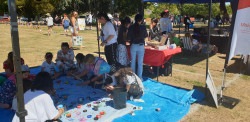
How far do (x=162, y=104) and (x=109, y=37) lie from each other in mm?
2031

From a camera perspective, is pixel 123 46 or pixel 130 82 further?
pixel 123 46

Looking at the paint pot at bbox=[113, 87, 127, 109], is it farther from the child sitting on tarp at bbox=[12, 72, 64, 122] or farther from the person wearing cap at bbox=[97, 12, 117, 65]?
the person wearing cap at bbox=[97, 12, 117, 65]

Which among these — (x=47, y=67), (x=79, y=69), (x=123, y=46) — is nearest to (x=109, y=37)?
(x=123, y=46)

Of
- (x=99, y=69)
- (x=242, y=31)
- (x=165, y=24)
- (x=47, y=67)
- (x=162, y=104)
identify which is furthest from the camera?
(x=165, y=24)

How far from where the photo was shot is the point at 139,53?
16.9 feet

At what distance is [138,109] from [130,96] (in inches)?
18.1

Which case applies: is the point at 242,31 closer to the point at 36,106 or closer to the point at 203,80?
the point at 203,80

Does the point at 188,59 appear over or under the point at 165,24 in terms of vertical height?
under

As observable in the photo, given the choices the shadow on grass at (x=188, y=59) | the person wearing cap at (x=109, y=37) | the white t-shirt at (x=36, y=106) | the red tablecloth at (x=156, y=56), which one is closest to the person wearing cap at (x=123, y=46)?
the person wearing cap at (x=109, y=37)

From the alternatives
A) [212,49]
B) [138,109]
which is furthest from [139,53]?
[212,49]

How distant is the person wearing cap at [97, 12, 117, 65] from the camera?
5.02m

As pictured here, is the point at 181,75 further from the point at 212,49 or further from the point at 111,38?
the point at 212,49

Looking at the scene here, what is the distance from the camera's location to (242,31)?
381 centimetres

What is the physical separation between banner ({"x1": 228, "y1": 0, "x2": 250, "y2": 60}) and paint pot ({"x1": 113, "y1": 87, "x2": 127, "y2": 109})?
7.18 ft
